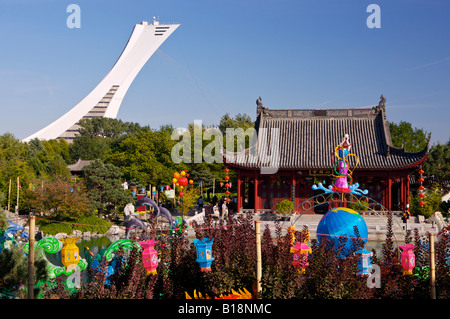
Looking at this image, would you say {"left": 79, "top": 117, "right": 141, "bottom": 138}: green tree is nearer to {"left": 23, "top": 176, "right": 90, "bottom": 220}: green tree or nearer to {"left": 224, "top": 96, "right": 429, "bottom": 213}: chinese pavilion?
{"left": 224, "top": 96, "right": 429, "bottom": 213}: chinese pavilion

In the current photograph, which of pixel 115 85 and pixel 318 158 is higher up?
pixel 115 85

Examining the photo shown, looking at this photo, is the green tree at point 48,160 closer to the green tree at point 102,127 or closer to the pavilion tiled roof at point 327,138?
the green tree at point 102,127

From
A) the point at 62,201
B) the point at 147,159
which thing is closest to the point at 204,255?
the point at 62,201

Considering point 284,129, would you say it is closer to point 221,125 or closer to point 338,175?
point 338,175

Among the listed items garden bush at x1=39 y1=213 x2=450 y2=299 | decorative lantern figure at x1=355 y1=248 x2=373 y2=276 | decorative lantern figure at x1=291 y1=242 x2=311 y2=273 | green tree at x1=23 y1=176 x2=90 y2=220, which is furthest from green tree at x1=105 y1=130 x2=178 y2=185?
decorative lantern figure at x1=355 y1=248 x2=373 y2=276

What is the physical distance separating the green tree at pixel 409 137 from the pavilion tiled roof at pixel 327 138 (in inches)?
296

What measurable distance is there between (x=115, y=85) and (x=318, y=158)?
2783 inches

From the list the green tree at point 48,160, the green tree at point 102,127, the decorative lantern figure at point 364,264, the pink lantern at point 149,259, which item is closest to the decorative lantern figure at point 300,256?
the decorative lantern figure at point 364,264

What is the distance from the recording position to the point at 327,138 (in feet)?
83.3

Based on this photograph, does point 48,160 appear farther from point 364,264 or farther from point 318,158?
point 364,264

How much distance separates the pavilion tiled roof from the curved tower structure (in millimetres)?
48880

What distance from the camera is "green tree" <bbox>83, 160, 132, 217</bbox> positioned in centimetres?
2309

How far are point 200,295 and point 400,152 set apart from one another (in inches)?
735

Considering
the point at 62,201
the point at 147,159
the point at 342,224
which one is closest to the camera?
the point at 342,224
